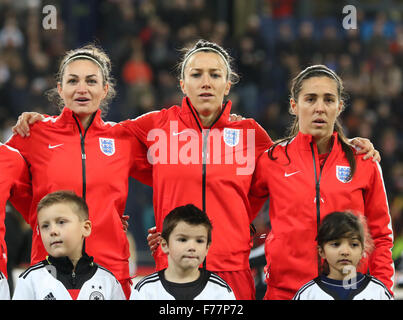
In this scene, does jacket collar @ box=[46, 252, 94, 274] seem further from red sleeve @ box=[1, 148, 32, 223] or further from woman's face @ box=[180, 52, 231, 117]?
woman's face @ box=[180, 52, 231, 117]

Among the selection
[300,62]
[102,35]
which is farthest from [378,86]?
[102,35]

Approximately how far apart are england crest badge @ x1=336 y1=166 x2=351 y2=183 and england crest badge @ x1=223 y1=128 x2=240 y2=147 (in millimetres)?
626

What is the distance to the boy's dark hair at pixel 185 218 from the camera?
12.0 feet

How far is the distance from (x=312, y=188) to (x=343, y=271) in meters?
0.53

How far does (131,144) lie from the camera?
171 inches

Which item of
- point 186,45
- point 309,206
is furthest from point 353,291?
point 186,45

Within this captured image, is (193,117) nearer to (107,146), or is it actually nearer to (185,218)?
(107,146)

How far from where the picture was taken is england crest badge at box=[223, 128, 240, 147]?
13.9 ft

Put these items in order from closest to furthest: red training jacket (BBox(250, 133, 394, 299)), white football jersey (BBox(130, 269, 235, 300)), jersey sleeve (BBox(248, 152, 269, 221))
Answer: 1. white football jersey (BBox(130, 269, 235, 300))
2. red training jacket (BBox(250, 133, 394, 299))
3. jersey sleeve (BBox(248, 152, 269, 221))

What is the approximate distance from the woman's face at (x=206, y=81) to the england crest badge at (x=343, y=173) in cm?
80

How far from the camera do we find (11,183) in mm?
4055

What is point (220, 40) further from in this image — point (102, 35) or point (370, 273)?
point (370, 273)

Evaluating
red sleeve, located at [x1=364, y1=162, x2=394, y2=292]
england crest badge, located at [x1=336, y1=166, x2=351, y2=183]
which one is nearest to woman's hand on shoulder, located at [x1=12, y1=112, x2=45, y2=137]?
england crest badge, located at [x1=336, y1=166, x2=351, y2=183]
